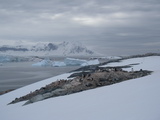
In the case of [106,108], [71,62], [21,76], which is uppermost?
[106,108]

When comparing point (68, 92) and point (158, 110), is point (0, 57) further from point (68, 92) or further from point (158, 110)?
point (158, 110)

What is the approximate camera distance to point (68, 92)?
7.59m

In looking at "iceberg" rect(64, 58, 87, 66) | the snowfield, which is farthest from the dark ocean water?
the snowfield

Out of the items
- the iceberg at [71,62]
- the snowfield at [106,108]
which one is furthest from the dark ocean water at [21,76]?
the snowfield at [106,108]

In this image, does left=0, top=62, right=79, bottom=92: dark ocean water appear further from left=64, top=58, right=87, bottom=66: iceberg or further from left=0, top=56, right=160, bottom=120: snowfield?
left=0, top=56, right=160, bottom=120: snowfield

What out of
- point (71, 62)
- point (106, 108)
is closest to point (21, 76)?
point (71, 62)

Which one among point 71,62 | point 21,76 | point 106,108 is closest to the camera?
point 106,108

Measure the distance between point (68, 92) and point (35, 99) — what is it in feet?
3.27

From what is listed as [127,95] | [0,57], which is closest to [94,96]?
[127,95]

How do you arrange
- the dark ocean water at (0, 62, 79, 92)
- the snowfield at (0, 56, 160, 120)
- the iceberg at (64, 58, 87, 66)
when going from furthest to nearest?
the iceberg at (64, 58, 87, 66) → the dark ocean water at (0, 62, 79, 92) → the snowfield at (0, 56, 160, 120)

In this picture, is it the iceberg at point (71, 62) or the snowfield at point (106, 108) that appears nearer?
the snowfield at point (106, 108)

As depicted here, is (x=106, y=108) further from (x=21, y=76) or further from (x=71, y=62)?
(x=71, y=62)

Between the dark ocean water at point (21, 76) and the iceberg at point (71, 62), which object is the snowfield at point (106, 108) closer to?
the dark ocean water at point (21, 76)

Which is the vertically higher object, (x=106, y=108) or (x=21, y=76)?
(x=106, y=108)
